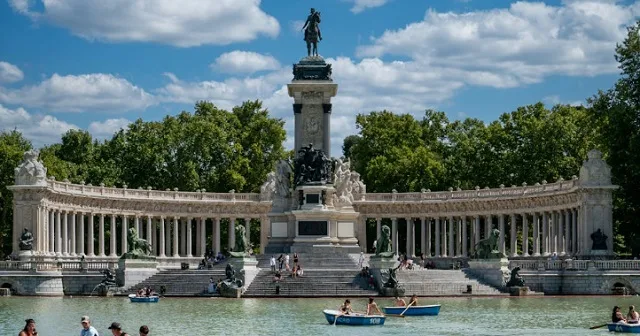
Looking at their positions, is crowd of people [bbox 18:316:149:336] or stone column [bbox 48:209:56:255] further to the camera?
stone column [bbox 48:209:56:255]

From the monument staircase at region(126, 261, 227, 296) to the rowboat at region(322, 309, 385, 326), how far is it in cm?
2274

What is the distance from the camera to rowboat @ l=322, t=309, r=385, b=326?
54375 mm

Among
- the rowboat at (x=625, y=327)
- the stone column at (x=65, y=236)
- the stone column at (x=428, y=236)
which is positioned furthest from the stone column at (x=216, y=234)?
the rowboat at (x=625, y=327)

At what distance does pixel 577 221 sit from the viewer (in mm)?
92250

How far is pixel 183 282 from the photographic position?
78.6m

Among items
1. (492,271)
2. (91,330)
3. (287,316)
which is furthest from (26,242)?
(91,330)

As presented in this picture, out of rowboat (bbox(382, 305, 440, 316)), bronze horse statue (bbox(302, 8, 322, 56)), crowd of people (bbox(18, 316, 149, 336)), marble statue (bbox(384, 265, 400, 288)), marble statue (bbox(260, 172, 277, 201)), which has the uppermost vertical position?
bronze horse statue (bbox(302, 8, 322, 56))

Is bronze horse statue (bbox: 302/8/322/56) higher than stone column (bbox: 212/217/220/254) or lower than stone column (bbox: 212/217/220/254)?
higher

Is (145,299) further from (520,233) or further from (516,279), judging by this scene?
(520,233)

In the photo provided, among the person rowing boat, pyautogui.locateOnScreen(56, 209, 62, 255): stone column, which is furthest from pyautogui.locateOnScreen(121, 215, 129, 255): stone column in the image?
the person rowing boat

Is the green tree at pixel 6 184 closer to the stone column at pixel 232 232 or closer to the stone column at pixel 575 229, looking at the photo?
the stone column at pixel 232 232

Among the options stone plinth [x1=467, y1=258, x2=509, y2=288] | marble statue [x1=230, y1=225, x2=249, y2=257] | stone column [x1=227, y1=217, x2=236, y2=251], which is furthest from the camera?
stone column [x1=227, y1=217, x2=236, y2=251]

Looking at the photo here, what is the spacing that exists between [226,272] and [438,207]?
116 ft

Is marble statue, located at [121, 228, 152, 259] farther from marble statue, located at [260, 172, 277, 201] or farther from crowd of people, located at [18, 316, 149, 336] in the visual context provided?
crowd of people, located at [18, 316, 149, 336]
